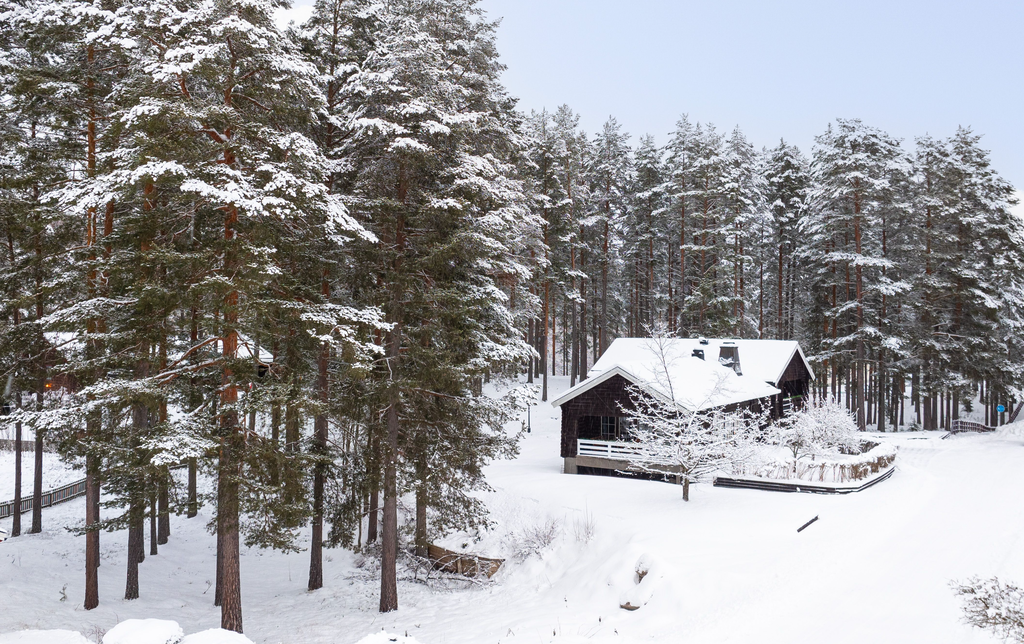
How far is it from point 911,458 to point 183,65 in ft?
96.2

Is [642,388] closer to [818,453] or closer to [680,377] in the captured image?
[680,377]

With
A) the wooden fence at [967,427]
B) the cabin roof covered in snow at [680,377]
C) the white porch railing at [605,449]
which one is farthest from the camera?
the wooden fence at [967,427]

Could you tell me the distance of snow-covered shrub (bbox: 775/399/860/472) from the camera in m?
21.5

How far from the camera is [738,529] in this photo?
52.0 feet

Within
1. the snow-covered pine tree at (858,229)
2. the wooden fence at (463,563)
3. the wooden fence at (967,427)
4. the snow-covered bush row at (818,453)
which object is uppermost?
the snow-covered pine tree at (858,229)

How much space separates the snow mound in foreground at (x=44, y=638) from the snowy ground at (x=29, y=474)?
17.5m

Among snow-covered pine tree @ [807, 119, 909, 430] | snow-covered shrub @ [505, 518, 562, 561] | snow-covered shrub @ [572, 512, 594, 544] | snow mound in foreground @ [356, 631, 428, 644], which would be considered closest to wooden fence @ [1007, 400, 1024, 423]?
snow-covered pine tree @ [807, 119, 909, 430]

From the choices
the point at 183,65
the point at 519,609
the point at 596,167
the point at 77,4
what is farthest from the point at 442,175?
the point at 596,167

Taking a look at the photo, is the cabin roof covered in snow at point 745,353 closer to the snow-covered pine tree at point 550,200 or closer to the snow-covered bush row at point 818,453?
the snow-covered bush row at point 818,453

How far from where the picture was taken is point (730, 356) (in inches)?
1094

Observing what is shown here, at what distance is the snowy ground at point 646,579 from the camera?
11789mm

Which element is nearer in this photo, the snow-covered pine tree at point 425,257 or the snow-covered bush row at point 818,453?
the snow-covered pine tree at point 425,257

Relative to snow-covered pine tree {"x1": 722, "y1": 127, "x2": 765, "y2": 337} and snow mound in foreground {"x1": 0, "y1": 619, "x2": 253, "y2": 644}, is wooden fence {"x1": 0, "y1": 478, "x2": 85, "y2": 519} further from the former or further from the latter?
snow-covered pine tree {"x1": 722, "y1": 127, "x2": 765, "y2": 337}

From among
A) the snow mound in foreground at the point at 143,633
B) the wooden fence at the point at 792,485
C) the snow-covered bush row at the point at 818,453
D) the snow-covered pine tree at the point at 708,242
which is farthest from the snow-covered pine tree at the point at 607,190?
the snow mound in foreground at the point at 143,633
